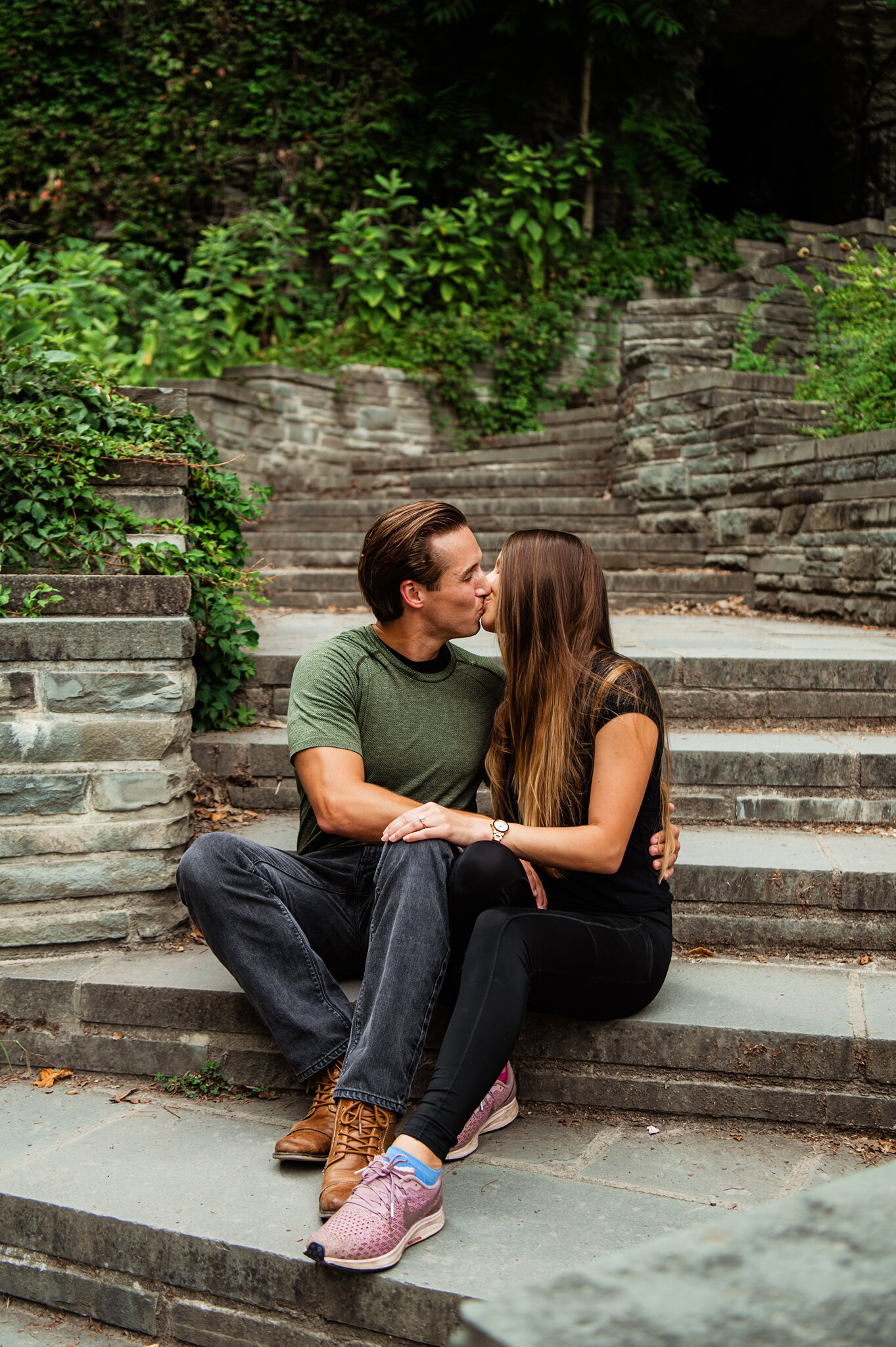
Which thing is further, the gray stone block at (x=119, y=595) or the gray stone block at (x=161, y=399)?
the gray stone block at (x=161, y=399)

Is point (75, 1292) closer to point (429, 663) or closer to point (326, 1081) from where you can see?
point (326, 1081)

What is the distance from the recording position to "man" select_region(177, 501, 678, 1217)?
183 cm

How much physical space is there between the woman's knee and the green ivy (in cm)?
141

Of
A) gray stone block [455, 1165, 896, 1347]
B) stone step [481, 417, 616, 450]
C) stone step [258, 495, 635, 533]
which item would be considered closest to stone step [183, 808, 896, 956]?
gray stone block [455, 1165, 896, 1347]

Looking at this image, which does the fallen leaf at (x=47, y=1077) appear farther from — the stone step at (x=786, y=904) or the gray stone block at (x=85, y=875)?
the stone step at (x=786, y=904)

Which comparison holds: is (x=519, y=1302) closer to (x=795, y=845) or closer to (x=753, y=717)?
(x=795, y=845)

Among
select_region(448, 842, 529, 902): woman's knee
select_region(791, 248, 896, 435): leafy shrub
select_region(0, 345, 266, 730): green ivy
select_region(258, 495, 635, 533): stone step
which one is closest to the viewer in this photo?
select_region(448, 842, 529, 902): woman's knee

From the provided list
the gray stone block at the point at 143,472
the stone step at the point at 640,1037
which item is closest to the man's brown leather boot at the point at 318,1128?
the stone step at the point at 640,1037

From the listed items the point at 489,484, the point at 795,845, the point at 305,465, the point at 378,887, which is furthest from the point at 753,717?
the point at 305,465

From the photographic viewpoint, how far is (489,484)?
793 cm

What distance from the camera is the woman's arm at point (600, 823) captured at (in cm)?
196

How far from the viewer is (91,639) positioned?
96.7 inches

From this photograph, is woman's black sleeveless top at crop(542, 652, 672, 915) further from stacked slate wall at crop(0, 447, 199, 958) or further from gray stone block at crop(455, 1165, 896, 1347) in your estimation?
gray stone block at crop(455, 1165, 896, 1347)

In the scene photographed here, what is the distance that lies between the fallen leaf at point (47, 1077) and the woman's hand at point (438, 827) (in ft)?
3.51
